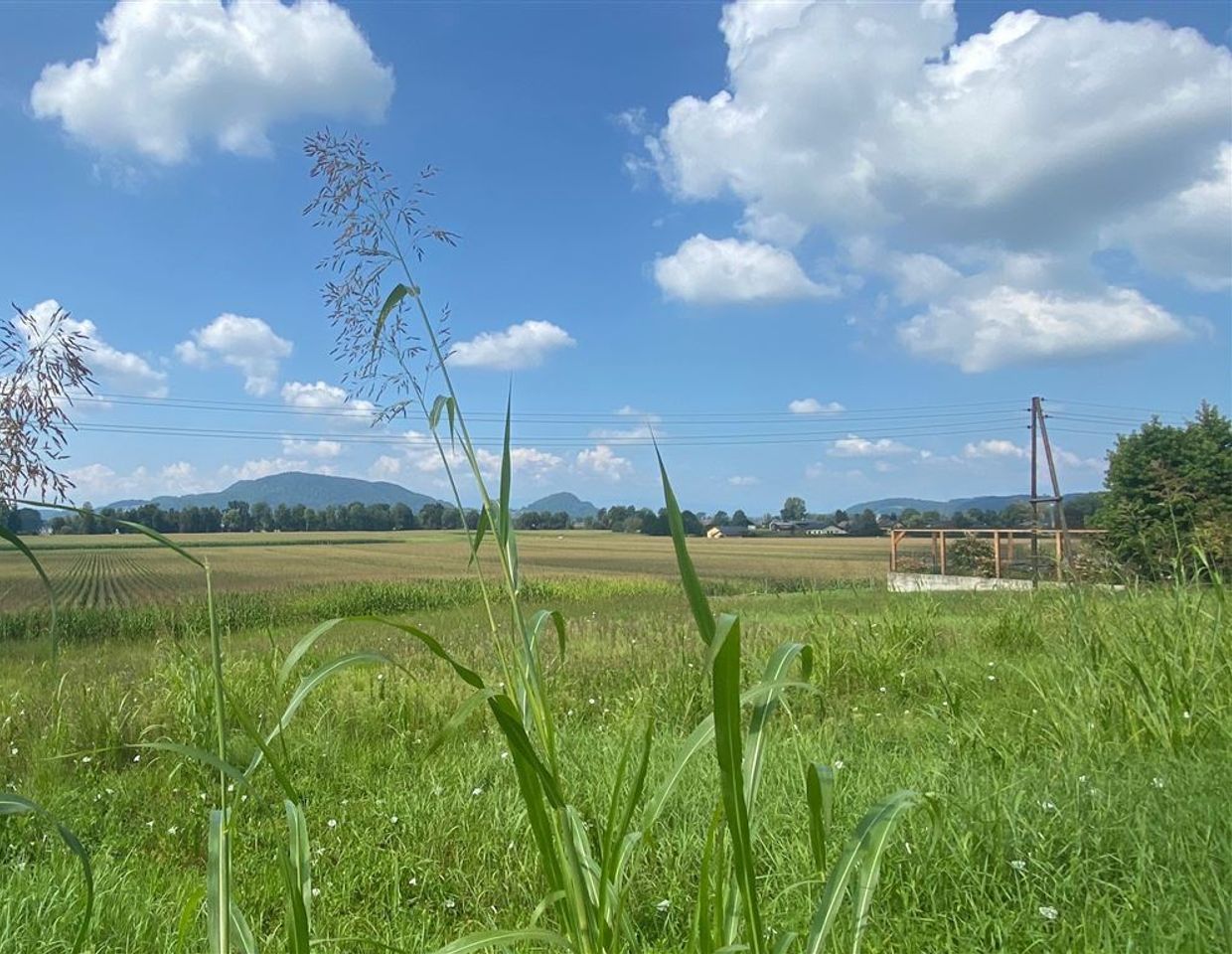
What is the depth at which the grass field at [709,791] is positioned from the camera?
83.8 inches

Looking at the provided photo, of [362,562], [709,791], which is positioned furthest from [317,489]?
[709,791]

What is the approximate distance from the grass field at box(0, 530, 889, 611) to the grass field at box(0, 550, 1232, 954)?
2.21m

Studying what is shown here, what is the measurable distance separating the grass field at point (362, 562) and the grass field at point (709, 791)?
86.8 inches

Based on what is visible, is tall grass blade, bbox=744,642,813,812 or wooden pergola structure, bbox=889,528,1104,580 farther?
wooden pergola structure, bbox=889,528,1104,580

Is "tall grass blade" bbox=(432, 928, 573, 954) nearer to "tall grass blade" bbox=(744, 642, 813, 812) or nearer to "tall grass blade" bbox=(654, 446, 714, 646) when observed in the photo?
"tall grass blade" bbox=(744, 642, 813, 812)

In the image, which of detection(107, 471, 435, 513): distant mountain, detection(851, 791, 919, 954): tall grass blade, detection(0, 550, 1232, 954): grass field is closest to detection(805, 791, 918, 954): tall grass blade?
detection(851, 791, 919, 954): tall grass blade

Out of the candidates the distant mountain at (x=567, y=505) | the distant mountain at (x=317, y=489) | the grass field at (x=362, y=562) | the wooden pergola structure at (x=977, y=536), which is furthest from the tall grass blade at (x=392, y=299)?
the distant mountain at (x=317, y=489)

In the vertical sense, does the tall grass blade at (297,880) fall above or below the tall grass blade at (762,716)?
below

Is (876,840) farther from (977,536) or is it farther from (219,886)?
(977,536)

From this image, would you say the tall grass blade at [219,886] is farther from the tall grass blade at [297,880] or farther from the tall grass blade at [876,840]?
the tall grass blade at [876,840]

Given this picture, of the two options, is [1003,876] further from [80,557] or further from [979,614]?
[80,557]

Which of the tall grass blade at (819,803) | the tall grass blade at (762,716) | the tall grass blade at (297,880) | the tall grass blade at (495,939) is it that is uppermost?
the tall grass blade at (762,716)

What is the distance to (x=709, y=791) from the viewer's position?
3246 millimetres

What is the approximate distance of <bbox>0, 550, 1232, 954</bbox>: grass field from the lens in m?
2.13
